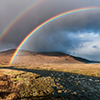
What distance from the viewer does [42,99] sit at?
1123cm

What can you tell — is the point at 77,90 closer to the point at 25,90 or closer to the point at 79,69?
the point at 25,90

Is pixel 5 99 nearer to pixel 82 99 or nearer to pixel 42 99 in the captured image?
pixel 42 99

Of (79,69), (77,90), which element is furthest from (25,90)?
(79,69)

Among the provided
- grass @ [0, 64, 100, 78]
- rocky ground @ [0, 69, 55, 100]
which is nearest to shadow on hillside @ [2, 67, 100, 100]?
rocky ground @ [0, 69, 55, 100]

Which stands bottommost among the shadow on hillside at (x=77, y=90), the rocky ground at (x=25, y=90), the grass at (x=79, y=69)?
the shadow on hillside at (x=77, y=90)

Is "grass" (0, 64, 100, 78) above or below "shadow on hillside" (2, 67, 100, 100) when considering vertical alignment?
above

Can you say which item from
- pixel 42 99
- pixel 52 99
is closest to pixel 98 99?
pixel 52 99

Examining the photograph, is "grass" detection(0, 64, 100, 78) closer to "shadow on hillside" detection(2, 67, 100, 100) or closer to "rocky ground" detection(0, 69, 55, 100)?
"shadow on hillside" detection(2, 67, 100, 100)

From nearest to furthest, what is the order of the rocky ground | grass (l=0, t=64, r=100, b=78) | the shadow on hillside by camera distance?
the rocky ground → the shadow on hillside → grass (l=0, t=64, r=100, b=78)

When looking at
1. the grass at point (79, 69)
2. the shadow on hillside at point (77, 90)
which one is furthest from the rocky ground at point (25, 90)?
the grass at point (79, 69)

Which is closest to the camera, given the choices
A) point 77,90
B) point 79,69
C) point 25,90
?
point 25,90

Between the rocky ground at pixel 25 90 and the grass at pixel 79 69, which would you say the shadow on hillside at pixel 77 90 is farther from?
the grass at pixel 79 69

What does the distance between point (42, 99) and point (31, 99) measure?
144cm

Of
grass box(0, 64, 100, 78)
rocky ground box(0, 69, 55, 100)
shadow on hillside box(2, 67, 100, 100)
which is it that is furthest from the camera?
grass box(0, 64, 100, 78)
